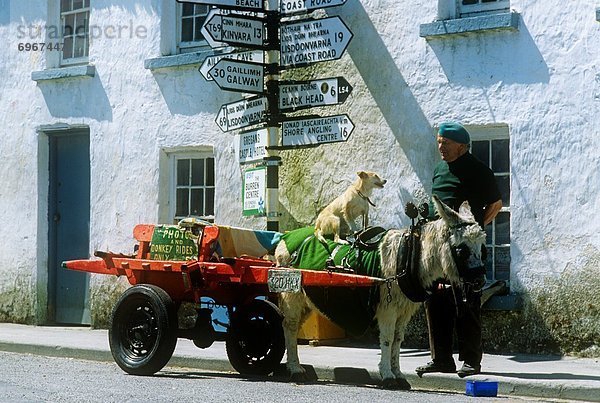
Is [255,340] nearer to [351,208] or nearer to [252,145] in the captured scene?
[351,208]

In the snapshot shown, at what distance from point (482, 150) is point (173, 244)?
3855 mm

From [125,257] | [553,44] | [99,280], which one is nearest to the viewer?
[125,257]

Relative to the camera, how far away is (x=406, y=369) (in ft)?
35.3

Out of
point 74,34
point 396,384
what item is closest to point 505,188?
point 396,384

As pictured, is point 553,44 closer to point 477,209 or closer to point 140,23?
point 477,209

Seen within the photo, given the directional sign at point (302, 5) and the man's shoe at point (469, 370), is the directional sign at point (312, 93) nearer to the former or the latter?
the directional sign at point (302, 5)

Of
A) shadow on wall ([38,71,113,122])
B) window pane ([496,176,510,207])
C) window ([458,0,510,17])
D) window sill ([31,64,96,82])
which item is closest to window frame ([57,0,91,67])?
window sill ([31,64,96,82])

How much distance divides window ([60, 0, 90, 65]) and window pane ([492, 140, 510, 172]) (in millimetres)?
6403

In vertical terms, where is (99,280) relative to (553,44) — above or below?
below

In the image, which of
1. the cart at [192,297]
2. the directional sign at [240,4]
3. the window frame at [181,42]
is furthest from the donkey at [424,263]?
the window frame at [181,42]

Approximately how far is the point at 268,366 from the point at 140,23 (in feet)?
21.1

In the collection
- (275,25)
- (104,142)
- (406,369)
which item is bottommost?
(406,369)

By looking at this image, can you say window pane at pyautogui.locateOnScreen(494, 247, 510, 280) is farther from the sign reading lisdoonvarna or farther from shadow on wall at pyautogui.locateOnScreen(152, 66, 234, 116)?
shadow on wall at pyautogui.locateOnScreen(152, 66, 234, 116)

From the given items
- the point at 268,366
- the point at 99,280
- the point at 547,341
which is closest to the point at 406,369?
the point at 268,366
